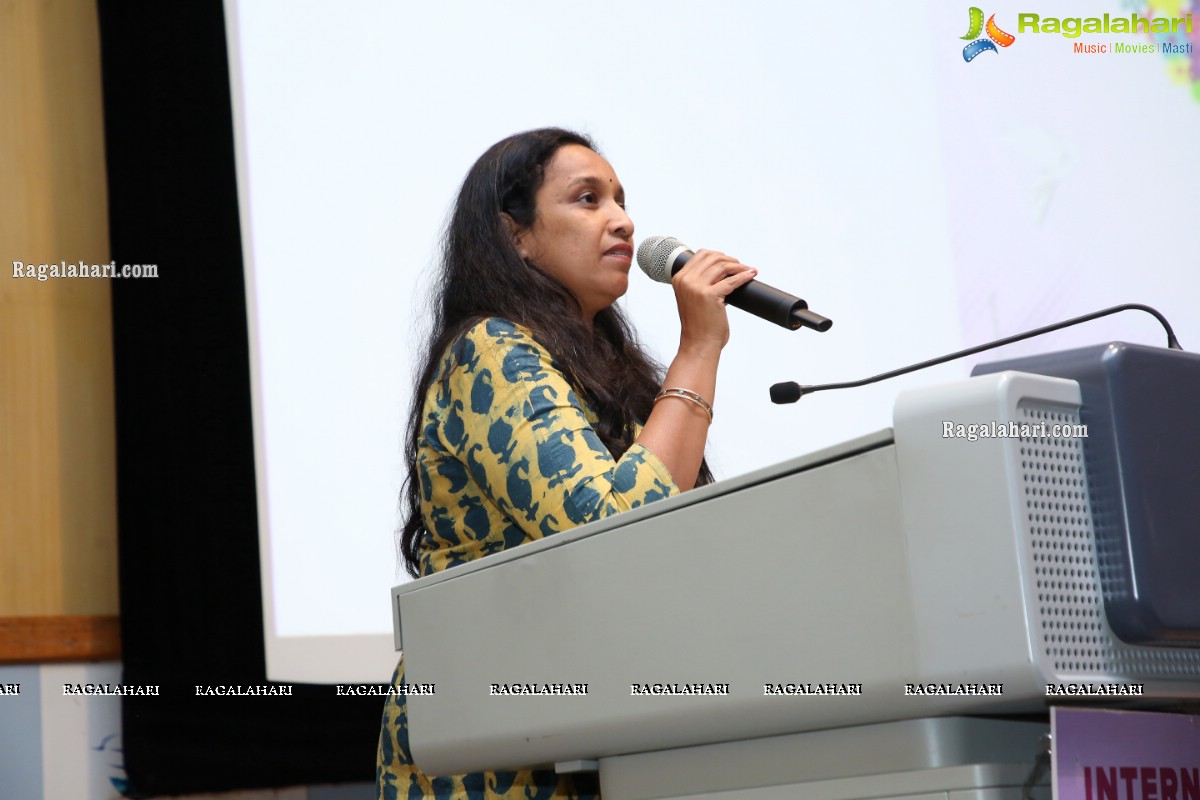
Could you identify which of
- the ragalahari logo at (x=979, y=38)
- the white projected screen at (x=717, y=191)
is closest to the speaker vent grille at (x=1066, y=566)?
the white projected screen at (x=717, y=191)

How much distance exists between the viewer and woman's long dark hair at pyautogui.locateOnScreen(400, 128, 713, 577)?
114 centimetres

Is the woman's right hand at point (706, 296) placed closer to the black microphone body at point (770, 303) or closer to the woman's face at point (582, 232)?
the black microphone body at point (770, 303)

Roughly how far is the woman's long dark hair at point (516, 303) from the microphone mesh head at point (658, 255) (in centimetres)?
9

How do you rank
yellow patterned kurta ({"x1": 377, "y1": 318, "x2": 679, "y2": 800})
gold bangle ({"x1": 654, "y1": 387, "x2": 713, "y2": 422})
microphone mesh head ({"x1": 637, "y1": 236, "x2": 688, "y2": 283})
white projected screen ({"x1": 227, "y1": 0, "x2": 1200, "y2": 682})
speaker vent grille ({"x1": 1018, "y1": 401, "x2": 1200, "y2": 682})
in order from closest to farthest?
speaker vent grille ({"x1": 1018, "y1": 401, "x2": 1200, "y2": 682}) < yellow patterned kurta ({"x1": 377, "y1": 318, "x2": 679, "y2": 800}) < gold bangle ({"x1": 654, "y1": 387, "x2": 713, "y2": 422}) < microphone mesh head ({"x1": 637, "y1": 236, "x2": 688, "y2": 283}) < white projected screen ({"x1": 227, "y1": 0, "x2": 1200, "y2": 682})

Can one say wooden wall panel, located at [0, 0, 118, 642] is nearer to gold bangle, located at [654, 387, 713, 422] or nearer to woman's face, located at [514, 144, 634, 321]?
woman's face, located at [514, 144, 634, 321]

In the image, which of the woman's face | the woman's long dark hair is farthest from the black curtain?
the woman's face

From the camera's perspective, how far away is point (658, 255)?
1237 mm

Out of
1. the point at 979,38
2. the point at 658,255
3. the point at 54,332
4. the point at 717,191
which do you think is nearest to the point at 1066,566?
the point at 658,255

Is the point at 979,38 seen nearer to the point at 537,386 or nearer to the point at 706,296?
the point at 706,296

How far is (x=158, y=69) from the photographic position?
7.42ft

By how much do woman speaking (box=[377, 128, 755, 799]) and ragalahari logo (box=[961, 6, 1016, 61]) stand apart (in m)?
1.05

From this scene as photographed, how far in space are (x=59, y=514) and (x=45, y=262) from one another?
448mm

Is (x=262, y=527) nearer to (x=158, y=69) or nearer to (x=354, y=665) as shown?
(x=354, y=665)

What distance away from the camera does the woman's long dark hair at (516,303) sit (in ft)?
3.73
